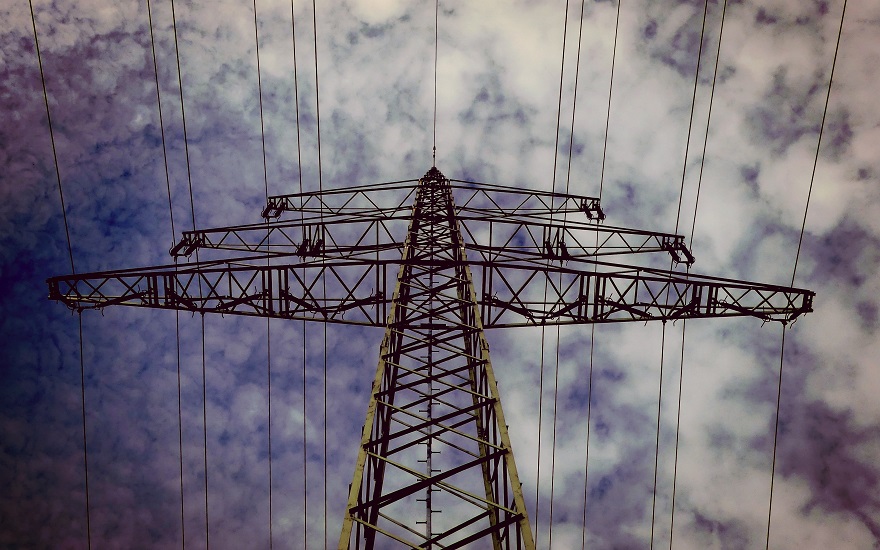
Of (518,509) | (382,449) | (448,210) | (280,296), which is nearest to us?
(518,509)

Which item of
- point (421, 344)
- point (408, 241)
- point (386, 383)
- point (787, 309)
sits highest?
point (408, 241)

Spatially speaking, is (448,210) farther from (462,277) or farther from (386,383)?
(386,383)

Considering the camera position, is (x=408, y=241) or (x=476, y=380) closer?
(x=476, y=380)

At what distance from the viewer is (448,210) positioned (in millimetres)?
16672

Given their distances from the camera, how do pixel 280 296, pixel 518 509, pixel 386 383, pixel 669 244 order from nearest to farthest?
pixel 518 509, pixel 386 383, pixel 280 296, pixel 669 244

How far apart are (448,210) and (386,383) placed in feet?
24.1

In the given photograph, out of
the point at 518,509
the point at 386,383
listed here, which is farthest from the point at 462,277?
the point at 518,509

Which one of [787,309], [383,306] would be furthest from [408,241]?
[787,309]

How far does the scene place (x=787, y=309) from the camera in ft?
44.3

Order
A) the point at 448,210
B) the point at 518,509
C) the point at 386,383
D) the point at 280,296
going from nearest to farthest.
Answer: the point at 518,509, the point at 386,383, the point at 280,296, the point at 448,210

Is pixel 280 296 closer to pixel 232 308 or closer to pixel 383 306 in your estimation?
pixel 232 308

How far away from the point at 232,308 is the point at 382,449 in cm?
579

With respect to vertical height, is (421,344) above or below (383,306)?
below

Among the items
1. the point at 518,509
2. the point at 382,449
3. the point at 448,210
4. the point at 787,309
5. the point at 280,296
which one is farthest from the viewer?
the point at 448,210
